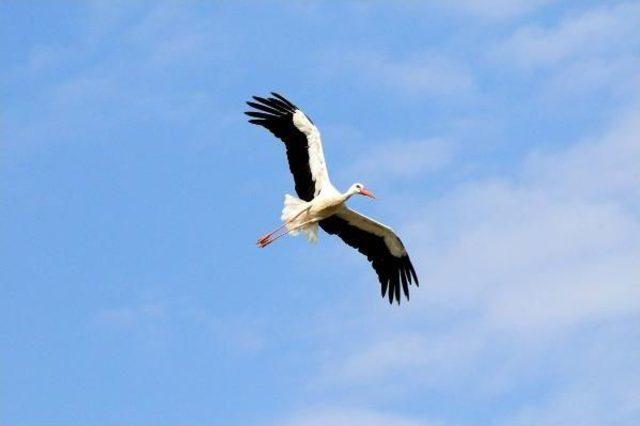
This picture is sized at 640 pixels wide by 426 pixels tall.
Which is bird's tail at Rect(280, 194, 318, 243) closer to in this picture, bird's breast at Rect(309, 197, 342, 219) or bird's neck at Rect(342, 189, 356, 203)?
bird's breast at Rect(309, 197, 342, 219)

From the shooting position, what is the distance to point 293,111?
29.8 m

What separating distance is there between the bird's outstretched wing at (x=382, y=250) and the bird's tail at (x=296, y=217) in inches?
23.3

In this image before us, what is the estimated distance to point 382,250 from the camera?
30922 mm

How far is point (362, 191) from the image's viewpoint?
30.3 m

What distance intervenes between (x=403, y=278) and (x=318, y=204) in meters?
2.23

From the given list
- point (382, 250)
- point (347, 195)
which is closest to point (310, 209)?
point (347, 195)

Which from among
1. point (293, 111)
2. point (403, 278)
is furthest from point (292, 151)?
point (403, 278)

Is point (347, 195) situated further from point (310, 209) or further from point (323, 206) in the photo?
point (310, 209)

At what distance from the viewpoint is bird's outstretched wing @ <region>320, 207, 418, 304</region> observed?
101 feet

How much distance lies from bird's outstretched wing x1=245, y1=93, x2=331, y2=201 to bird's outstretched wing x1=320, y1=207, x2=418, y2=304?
1.14 metres

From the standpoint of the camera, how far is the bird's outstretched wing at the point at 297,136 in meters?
29.7

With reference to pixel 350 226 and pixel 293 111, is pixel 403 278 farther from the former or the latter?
pixel 293 111

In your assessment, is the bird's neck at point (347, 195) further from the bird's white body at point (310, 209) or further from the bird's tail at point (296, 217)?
the bird's tail at point (296, 217)

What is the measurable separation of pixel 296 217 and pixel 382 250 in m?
1.86
